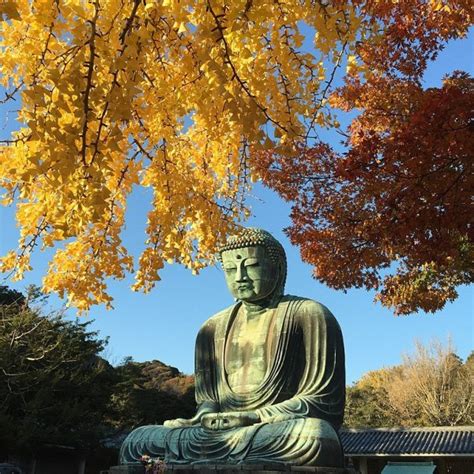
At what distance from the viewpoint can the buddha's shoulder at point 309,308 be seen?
648cm

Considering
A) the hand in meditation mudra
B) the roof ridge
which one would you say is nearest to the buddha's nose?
the hand in meditation mudra

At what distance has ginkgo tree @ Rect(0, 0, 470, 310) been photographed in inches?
123

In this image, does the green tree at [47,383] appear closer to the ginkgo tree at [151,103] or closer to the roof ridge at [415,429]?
the roof ridge at [415,429]

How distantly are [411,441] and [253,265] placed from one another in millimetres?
15697

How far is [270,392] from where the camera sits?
624 cm

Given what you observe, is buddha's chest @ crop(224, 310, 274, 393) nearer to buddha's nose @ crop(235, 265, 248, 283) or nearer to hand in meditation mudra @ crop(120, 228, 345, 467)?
hand in meditation mudra @ crop(120, 228, 345, 467)

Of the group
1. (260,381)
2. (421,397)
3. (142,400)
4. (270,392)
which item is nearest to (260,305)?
(260,381)

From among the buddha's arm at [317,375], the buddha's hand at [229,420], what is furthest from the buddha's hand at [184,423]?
the buddha's arm at [317,375]

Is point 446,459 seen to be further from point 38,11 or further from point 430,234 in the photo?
point 38,11

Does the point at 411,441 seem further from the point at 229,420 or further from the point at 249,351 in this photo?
the point at 229,420

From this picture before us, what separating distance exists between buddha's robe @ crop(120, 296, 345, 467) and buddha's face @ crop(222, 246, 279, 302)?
11.5 inches

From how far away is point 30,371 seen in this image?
17406mm

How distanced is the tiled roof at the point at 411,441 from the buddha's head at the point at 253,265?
47.4ft

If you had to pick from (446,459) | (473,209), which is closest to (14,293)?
(446,459)
